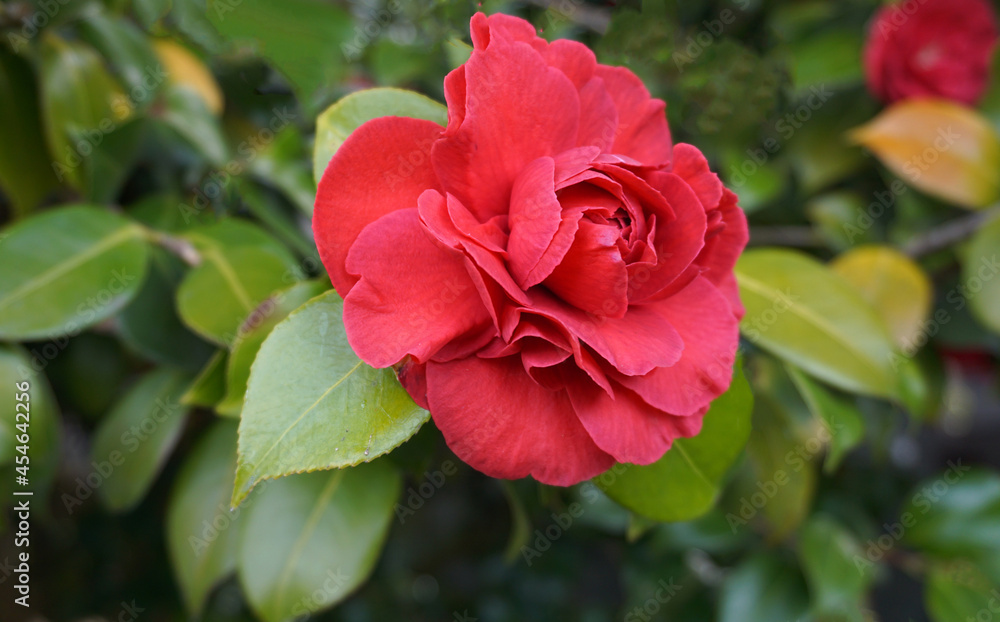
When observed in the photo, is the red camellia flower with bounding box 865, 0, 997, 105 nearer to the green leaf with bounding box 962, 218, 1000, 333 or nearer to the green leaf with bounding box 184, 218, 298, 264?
the green leaf with bounding box 962, 218, 1000, 333

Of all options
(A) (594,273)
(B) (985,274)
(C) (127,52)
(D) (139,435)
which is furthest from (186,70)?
(B) (985,274)

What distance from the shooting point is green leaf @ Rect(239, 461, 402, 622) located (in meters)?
0.55

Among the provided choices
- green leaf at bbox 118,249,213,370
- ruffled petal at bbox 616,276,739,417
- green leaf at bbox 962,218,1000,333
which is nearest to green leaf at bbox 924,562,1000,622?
green leaf at bbox 962,218,1000,333

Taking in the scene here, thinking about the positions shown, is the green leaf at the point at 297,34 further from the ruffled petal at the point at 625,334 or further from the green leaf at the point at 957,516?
the green leaf at the point at 957,516

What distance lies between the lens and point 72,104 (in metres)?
0.69

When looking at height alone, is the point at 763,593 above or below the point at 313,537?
below

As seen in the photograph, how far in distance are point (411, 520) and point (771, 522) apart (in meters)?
0.64

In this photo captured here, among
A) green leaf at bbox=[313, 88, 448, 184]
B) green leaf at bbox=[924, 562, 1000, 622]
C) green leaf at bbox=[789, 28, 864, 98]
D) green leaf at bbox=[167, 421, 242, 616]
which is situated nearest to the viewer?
green leaf at bbox=[313, 88, 448, 184]

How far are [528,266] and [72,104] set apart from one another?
2.03ft

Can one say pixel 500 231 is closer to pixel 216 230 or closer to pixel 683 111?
pixel 216 230

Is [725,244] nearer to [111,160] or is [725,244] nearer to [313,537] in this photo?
[313,537]

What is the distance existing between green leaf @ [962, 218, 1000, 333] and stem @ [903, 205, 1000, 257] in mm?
73

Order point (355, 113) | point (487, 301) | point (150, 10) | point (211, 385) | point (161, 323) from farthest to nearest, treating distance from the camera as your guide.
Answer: point (150, 10) → point (161, 323) → point (211, 385) → point (355, 113) → point (487, 301)

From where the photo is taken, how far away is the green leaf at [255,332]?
0.46 metres
